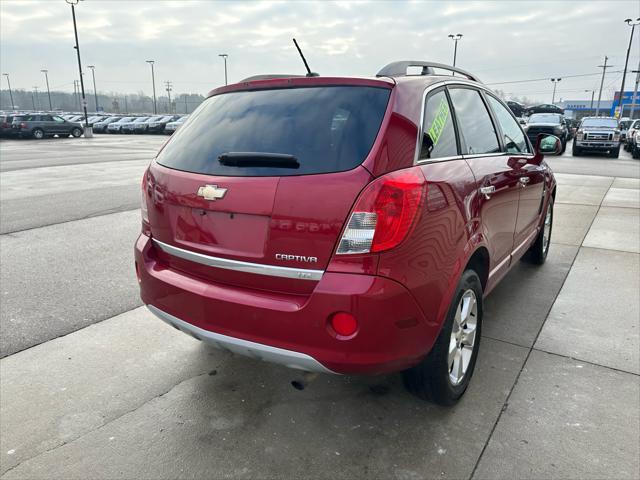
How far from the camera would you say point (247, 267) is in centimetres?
230

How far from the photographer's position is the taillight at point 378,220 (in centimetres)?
209

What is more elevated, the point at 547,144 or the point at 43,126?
the point at 547,144

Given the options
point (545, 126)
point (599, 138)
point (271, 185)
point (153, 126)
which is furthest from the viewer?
point (153, 126)

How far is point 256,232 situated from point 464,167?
1.26 metres

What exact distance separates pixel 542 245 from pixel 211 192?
4.17 m

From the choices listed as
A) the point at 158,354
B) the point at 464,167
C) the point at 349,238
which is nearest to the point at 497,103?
the point at 464,167

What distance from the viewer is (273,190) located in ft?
7.27

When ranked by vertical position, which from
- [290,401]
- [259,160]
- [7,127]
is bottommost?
[290,401]

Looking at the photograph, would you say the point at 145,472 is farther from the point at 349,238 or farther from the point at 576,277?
the point at 576,277

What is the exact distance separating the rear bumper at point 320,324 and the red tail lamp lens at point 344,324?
0.08 ft

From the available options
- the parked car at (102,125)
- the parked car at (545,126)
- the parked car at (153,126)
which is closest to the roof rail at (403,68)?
the parked car at (545,126)

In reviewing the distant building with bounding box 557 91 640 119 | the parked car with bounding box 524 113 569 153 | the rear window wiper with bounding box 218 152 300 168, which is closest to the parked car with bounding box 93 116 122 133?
the parked car with bounding box 524 113 569 153

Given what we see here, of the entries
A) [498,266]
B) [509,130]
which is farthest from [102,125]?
[498,266]

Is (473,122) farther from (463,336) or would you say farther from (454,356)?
(454,356)
